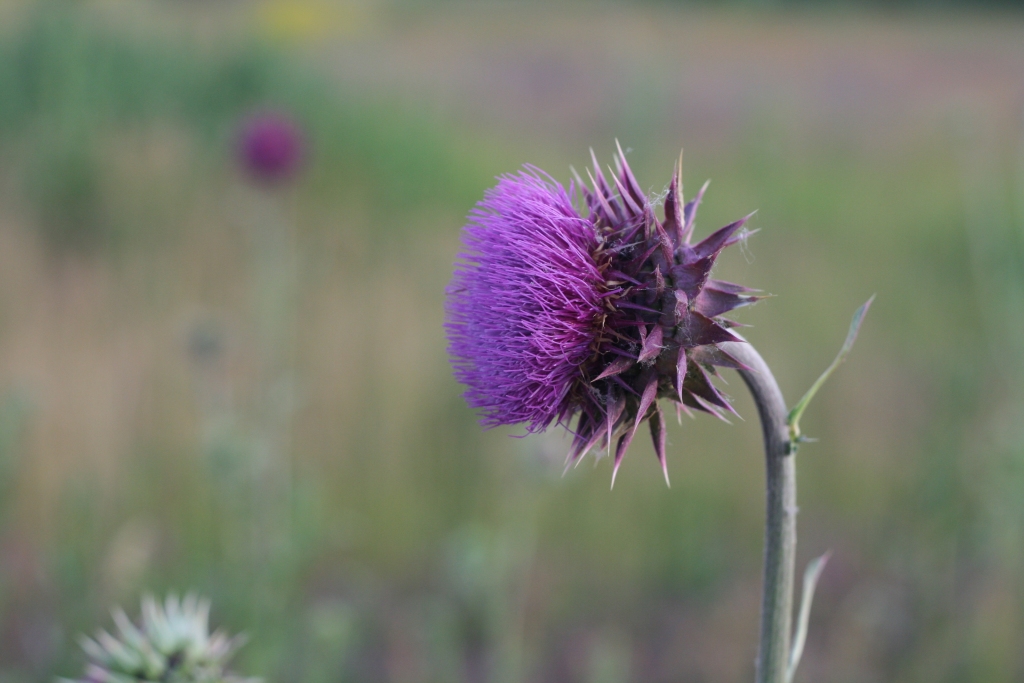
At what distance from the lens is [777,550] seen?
4.75ft

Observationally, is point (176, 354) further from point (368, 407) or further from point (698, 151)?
point (698, 151)

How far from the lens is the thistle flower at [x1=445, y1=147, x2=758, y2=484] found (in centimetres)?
159

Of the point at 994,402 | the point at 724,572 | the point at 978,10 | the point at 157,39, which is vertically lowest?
the point at 724,572

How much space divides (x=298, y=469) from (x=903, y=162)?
22.0ft

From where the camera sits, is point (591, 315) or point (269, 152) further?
point (269, 152)

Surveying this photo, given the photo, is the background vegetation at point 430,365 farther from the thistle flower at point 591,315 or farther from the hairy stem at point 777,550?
the hairy stem at point 777,550

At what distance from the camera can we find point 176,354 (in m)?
5.26

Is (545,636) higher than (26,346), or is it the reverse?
(26,346)

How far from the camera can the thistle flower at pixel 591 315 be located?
5.22 feet

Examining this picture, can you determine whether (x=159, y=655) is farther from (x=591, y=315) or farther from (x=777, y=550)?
(x=777, y=550)

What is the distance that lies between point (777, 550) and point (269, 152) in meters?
3.06

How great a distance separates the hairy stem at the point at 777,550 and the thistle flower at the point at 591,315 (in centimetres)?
11

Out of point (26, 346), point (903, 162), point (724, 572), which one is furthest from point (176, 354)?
point (903, 162)

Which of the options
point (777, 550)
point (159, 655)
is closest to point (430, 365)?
point (159, 655)
